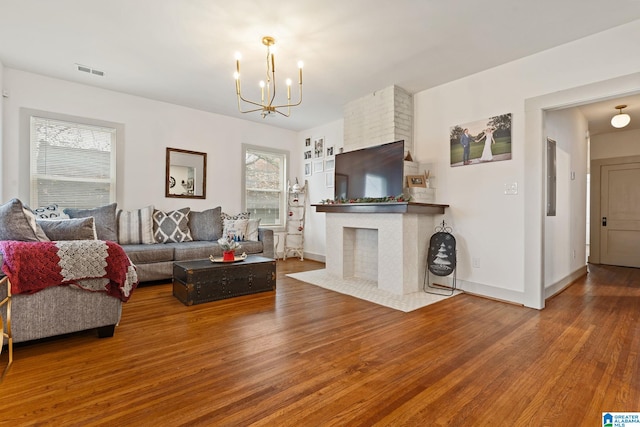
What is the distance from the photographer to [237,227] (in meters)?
5.00

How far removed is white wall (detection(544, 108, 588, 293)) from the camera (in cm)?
381

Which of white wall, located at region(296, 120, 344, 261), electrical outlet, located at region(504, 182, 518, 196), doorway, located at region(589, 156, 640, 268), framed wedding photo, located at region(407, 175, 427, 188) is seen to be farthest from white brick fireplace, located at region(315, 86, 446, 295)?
doorway, located at region(589, 156, 640, 268)

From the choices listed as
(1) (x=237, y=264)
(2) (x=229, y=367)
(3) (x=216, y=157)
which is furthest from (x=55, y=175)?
(2) (x=229, y=367)

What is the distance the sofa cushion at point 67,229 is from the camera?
8.04ft

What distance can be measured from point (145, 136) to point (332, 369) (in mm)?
4554

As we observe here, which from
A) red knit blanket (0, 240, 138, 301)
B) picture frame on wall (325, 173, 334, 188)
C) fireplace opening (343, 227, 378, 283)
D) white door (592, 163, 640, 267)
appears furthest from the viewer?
picture frame on wall (325, 173, 334, 188)

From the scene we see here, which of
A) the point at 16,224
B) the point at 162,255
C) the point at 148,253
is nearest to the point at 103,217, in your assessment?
the point at 148,253

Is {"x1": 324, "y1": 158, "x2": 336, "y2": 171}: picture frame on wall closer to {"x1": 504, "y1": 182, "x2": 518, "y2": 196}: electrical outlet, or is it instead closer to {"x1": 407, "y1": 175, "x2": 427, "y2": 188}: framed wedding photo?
{"x1": 407, "y1": 175, "x2": 427, "y2": 188}: framed wedding photo

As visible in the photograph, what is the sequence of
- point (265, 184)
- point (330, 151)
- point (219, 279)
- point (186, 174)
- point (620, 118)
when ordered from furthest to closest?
point (265, 184)
point (330, 151)
point (186, 174)
point (620, 118)
point (219, 279)

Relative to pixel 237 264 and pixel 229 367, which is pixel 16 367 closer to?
pixel 229 367

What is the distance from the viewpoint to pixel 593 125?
17.6 ft

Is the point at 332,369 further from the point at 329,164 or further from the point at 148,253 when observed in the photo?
the point at 329,164

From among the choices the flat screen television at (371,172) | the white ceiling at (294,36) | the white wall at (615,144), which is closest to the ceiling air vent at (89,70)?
the white ceiling at (294,36)

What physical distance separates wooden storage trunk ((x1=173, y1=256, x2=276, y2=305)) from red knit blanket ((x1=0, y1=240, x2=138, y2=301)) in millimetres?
750
